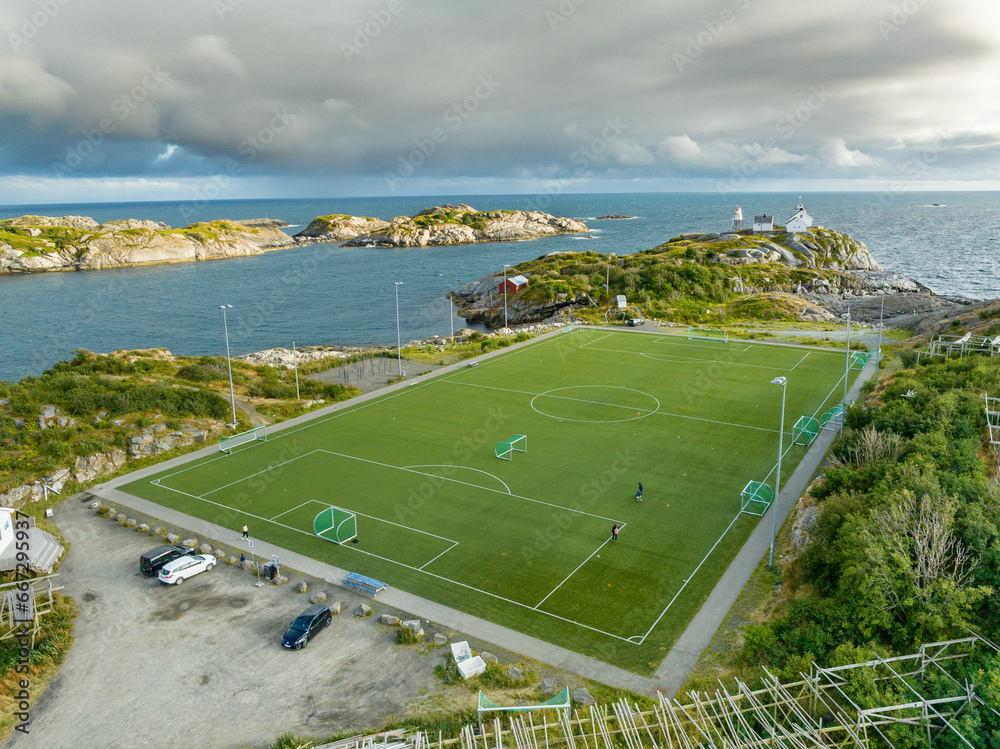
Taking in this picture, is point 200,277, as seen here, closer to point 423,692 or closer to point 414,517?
point 414,517

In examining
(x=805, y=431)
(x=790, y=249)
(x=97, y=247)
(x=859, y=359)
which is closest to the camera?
(x=805, y=431)

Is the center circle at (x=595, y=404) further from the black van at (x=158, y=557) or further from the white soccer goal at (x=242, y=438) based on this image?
the black van at (x=158, y=557)

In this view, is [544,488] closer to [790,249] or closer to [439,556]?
[439,556]

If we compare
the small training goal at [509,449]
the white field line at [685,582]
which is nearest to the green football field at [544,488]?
the white field line at [685,582]

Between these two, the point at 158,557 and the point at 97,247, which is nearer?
the point at 158,557

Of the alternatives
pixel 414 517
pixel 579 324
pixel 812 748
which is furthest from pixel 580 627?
pixel 579 324

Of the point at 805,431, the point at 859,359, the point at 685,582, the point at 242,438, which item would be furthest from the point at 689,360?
the point at 242,438
